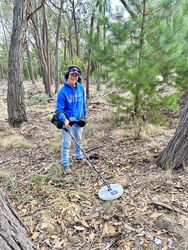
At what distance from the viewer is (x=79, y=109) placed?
13.2ft

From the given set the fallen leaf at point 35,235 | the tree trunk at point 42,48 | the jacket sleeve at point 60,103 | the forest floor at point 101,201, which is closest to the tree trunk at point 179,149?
the forest floor at point 101,201

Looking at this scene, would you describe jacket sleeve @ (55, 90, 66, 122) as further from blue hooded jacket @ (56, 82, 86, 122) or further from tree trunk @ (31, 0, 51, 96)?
tree trunk @ (31, 0, 51, 96)

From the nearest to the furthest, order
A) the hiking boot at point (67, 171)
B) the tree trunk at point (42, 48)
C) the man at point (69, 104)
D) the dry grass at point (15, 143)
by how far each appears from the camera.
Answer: the man at point (69, 104) → the hiking boot at point (67, 171) → the dry grass at point (15, 143) → the tree trunk at point (42, 48)

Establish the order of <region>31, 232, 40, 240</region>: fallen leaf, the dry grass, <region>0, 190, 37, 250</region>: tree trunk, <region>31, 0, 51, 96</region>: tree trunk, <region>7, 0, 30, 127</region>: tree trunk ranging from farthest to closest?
<region>31, 0, 51, 96</region>: tree trunk, <region>7, 0, 30, 127</region>: tree trunk, the dry grass, <region>31, 232, 40, 240</region>: fallen leaf, <region>0, 190, 37, 250</region>: tree trunk

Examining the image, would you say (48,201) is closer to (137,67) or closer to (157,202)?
(157,202)

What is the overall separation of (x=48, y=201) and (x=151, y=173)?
136cm

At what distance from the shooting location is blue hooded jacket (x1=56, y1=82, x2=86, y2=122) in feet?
12.3

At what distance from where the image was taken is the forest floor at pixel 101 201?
101 inches

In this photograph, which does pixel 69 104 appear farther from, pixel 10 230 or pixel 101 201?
pixel 10 230

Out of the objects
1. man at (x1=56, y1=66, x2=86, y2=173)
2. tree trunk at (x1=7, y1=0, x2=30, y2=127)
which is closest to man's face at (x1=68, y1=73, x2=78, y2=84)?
man at (x1=56, y1=66, x2=86, y2=173)

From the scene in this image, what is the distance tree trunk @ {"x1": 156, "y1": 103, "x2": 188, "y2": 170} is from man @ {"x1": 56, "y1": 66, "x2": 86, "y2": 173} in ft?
4.57

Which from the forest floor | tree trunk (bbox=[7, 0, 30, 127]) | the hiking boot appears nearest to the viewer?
the forest floor

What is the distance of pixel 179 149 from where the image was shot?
10.7 ft

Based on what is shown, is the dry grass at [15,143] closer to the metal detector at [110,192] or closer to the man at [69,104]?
the man at [69,104]
